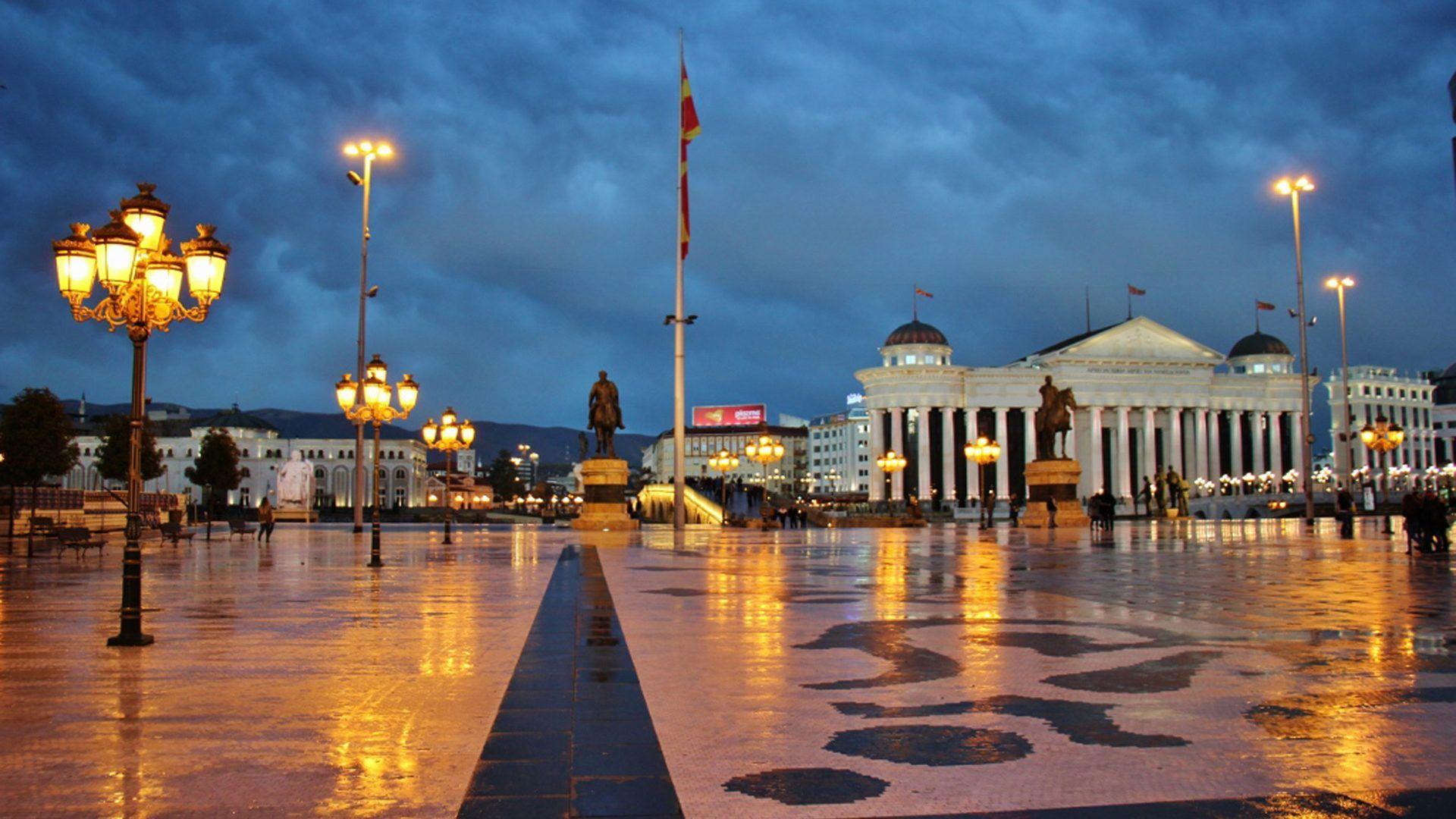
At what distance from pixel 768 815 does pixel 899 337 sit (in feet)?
384

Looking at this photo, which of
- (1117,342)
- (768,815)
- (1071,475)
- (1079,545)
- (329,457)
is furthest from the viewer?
(329,457)

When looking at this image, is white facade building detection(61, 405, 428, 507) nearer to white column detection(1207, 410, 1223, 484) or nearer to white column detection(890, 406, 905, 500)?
white column detection(890, 406, 905, 500)

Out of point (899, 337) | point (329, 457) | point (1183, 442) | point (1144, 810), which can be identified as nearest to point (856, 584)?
point (1144, 810)

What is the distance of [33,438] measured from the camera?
54.3 metres

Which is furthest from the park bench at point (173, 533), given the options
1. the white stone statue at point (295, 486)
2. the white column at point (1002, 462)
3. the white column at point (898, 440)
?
the white column at point (1002, 462)

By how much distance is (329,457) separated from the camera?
569 ft

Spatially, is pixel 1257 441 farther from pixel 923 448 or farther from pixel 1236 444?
pixel 923 448

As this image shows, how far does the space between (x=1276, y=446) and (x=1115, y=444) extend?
58.0 feet

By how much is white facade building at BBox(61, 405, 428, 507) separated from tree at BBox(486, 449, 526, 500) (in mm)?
11800

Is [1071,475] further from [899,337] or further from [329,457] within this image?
[329,457]

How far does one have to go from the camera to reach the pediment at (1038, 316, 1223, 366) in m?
119

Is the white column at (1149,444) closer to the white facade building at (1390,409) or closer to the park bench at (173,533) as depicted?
the white facade building at (1390,409)

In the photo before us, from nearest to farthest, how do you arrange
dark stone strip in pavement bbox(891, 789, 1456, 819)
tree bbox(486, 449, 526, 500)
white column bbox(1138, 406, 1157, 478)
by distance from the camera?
dark stone strip in pavement bbox(891, 789, 1456, 819) → white column bbox(1138, 406, 1157, 478) → tree bbox(486, 449, 526, 500)

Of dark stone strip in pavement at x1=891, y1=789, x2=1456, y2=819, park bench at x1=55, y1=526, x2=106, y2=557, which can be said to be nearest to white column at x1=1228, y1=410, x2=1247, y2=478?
park bench at x1=55, y1=526, x2=106, y2=557
